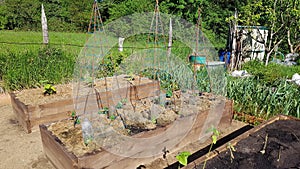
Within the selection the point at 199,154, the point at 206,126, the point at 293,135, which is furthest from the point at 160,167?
the point at 293,135

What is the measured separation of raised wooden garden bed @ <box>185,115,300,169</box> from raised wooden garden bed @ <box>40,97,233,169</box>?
1.75 ft

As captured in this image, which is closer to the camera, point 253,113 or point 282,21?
point 253,113

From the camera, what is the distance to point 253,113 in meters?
3.01

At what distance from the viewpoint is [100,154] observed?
1721 mm

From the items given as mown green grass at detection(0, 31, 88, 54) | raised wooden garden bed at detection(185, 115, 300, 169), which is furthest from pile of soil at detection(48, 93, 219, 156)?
mown green grass at detection(0, 31, 88, 54)

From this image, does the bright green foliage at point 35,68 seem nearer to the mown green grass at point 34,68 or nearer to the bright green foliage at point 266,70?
the mown green grass at point 34,68

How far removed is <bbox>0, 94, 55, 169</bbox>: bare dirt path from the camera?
2129mm

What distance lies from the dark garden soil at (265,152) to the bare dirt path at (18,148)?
149 centimetres

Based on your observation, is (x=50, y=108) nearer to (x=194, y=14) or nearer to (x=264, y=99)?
(x=264, y=99)

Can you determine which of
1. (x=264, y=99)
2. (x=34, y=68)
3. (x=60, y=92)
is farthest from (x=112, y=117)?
(x=34, y=68)

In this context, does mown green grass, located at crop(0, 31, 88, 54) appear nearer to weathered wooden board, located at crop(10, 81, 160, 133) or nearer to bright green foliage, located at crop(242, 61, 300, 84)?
weathered wooden board, located at crop(10, 81, 160, 133)

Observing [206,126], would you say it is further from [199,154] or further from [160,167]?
[160,167]

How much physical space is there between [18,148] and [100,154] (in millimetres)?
1196

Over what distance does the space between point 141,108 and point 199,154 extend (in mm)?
830
